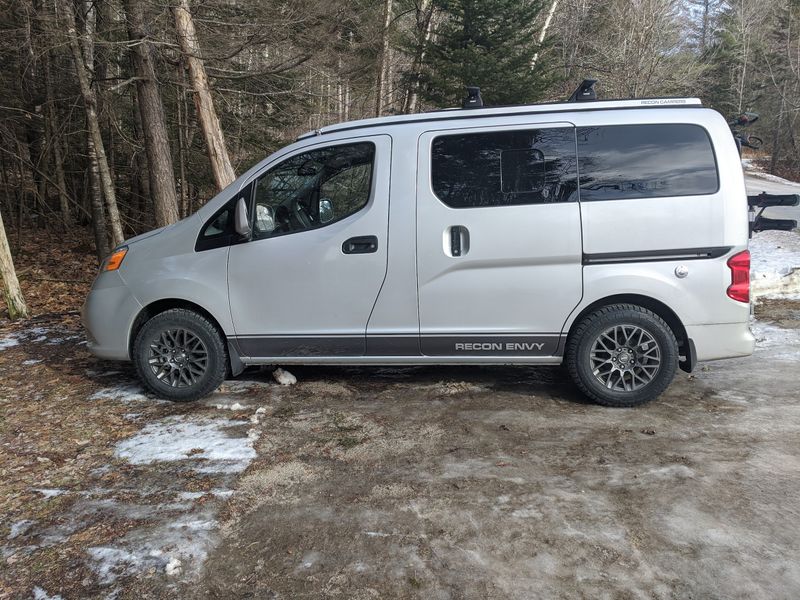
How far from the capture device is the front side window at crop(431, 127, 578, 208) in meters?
4.34

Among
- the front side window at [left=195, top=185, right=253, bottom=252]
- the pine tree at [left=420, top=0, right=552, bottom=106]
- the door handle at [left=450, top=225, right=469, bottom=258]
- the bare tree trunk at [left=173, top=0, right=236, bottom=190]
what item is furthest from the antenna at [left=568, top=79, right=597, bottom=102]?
the pine tree at [left=420, top=0, right=552, bottom=106]

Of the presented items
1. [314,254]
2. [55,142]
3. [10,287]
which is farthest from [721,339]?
[55,142]

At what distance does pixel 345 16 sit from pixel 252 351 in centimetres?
878

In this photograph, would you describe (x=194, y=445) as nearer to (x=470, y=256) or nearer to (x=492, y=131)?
(x=470, y=256)

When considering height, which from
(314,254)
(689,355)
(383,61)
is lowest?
(689,355)

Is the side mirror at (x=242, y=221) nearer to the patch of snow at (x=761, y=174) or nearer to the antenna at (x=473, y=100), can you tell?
the antenna at (x=473, y=100)

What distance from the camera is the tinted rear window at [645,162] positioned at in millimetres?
4246

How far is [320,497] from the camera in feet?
10.6

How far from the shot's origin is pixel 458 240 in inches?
173

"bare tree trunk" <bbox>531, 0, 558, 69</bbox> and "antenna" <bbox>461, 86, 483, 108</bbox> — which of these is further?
"bare tree trunk" <bbox>531, 0, 558, 69</bbox>

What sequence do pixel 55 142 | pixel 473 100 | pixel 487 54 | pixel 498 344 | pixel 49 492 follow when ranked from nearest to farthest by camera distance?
1. pixel 49 492
2. pixel 498 344
3. pixel 473 100
4. pixel 55 142
5. pixel 487 54

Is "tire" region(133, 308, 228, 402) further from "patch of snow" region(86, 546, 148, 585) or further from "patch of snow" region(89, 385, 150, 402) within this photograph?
"patch of snow" region(86, 546, 148, 585)

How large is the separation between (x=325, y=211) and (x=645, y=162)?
98.1 inches

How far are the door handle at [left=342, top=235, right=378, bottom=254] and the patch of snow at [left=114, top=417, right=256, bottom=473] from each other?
1579 mm
